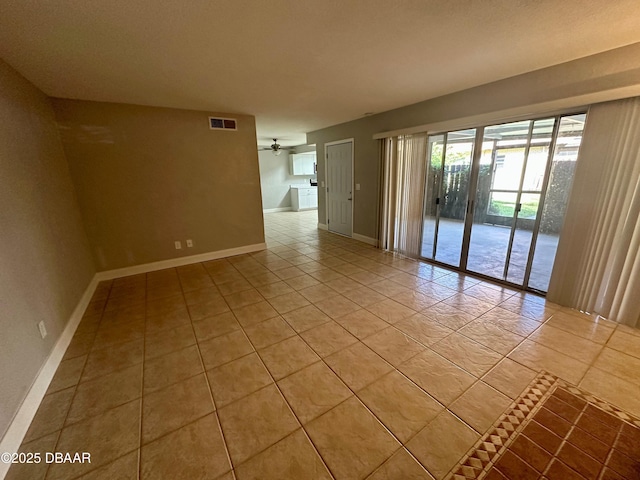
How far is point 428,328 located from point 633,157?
2.24 meters

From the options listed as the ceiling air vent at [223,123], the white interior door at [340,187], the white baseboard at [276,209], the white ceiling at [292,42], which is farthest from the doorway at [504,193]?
the white baseboard at [276,209]

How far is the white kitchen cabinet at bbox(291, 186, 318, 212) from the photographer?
30.2 ft

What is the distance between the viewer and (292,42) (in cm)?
197

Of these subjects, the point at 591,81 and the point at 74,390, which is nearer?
the point at 74,390

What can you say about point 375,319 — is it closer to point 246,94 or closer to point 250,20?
point 250,20

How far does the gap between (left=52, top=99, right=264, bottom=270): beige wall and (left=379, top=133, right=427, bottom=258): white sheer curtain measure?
2358 mm

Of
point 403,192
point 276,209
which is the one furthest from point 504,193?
point 276,209

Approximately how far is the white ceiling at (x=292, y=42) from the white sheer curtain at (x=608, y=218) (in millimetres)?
660

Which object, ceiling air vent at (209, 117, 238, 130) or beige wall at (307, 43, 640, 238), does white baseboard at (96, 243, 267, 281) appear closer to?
ceiling air vent at (209, 117, 238, 130)

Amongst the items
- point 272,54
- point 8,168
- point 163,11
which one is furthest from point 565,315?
point 8,168

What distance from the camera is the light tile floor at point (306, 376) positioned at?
52.7 inches

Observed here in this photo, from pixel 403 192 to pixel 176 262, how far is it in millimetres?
3904

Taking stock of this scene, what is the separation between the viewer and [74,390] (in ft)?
5.87

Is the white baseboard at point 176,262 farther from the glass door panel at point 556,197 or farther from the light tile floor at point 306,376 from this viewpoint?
the glass door panel at point 556,197
